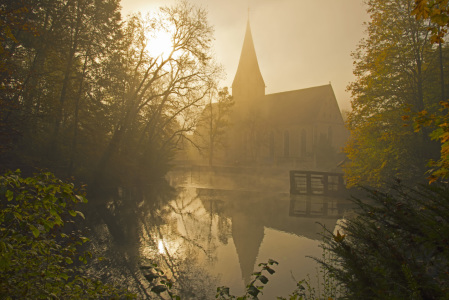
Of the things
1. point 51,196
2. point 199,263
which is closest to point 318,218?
point 199,263

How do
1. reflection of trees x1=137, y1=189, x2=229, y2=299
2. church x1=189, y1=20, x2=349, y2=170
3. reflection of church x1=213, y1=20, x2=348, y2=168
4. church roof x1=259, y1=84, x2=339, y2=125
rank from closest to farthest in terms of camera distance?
reflection of trees x1=137, y1=189, x2=229, y2=299
church x1=189, y1=20, x2=349, y2=170
reflection of church x1=213, y1=20, x2=348, y2=168
church roof x1=259, y1=84, x2=339, y2=125

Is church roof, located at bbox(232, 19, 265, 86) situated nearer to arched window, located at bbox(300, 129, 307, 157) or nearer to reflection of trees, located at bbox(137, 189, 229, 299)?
arched window, located at bbox(300, 129, 307, 157)

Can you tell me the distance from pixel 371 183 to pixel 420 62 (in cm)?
576

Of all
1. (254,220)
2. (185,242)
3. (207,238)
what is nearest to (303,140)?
(254,220)

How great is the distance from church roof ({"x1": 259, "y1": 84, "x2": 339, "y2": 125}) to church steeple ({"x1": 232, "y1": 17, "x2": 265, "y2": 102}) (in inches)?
121

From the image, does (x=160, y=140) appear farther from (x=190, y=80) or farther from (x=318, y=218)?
(x=318, y=218)

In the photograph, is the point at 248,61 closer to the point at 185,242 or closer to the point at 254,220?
the point at 254,220

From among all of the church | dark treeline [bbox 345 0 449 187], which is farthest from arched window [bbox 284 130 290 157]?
dark treeline [bbox 345 0 449 187]

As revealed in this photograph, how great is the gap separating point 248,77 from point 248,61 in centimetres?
311

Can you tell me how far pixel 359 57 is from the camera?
14867 mm

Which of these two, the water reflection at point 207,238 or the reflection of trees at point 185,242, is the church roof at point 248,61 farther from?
the reflection of trees at point 185,242

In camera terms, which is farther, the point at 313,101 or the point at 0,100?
the point at 313,101

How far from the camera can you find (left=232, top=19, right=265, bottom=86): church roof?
5747cm

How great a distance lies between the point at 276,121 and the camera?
57.0 m
